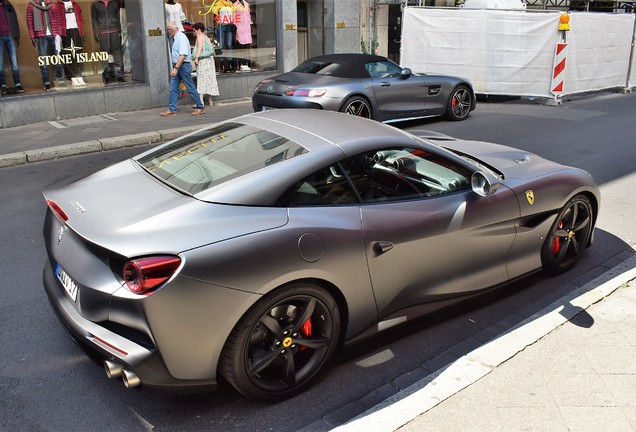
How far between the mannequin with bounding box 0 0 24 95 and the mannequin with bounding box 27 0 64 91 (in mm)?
275

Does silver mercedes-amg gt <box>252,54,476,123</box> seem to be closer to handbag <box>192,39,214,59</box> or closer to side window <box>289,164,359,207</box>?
handbag <box>192,39,214,59</box>

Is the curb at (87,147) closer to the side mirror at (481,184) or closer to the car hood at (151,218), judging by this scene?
the car hood at (151,218)

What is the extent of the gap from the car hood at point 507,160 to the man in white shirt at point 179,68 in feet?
25.8

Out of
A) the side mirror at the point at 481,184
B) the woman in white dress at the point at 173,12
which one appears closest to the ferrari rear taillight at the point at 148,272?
the side mirror at the point at 481,184

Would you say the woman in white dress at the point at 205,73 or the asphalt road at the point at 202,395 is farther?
the woman in white dress at the point at 205,73

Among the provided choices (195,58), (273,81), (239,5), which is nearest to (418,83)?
(273,81)

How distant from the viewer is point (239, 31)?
1555cm

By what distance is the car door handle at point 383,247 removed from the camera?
3666 millimetres

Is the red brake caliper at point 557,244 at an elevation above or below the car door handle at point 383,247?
below

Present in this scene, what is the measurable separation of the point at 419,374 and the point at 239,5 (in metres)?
13.4

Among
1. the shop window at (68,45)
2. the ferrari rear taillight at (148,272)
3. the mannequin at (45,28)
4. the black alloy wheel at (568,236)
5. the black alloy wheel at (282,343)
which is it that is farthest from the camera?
the mannequin at (45,28)

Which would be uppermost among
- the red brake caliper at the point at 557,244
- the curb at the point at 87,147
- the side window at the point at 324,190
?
the side window at the point at 324,190

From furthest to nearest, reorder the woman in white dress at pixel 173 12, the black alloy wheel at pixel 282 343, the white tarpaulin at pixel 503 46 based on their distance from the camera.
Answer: the white tarpaulin at pixel 503 46 → the woman in white dress at pixel 173 12 → the black alloy wheel at pixel 282 343

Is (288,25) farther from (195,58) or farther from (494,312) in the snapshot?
(494,312)
